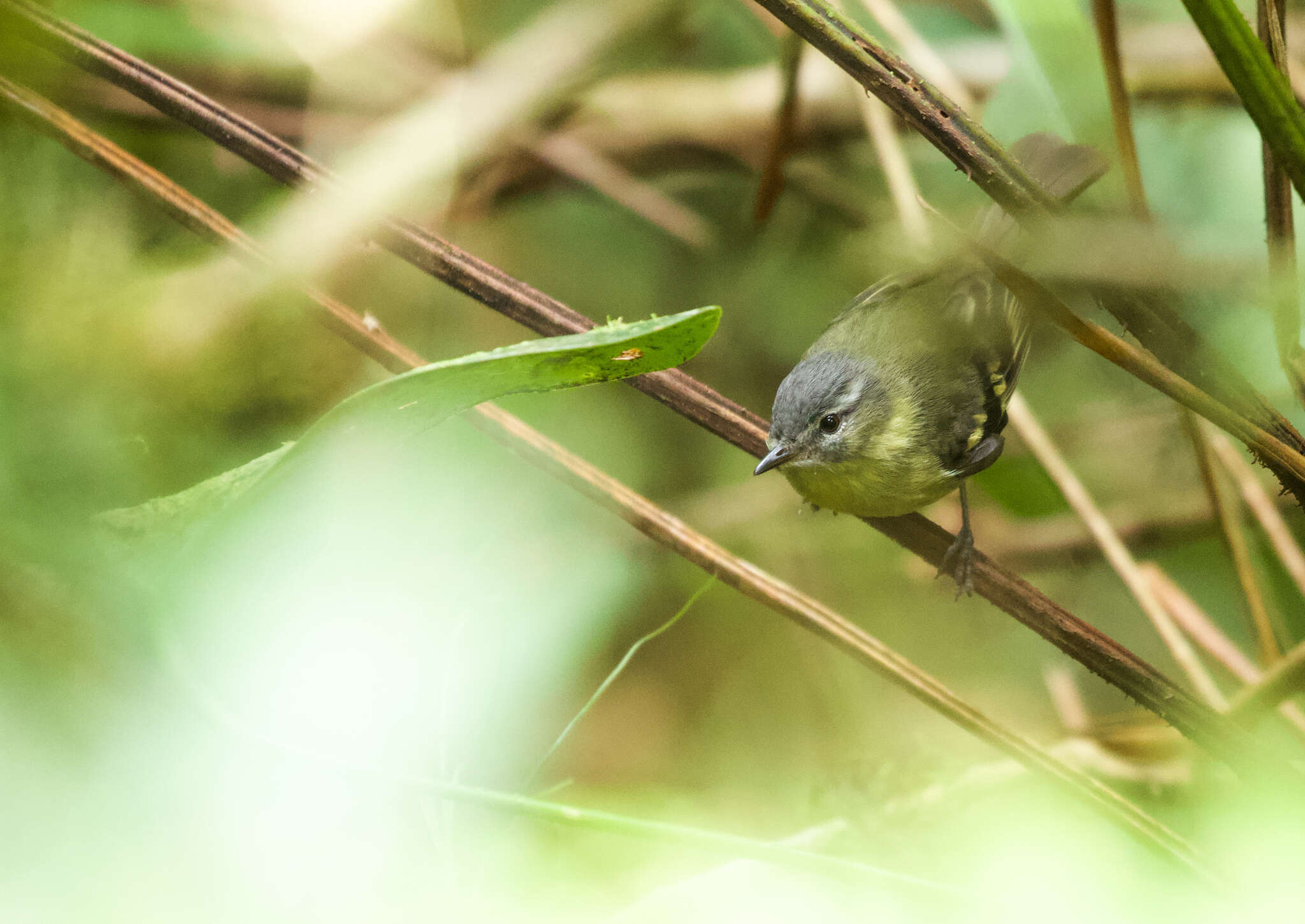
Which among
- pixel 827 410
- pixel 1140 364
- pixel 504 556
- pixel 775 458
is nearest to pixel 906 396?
pixel 827 410

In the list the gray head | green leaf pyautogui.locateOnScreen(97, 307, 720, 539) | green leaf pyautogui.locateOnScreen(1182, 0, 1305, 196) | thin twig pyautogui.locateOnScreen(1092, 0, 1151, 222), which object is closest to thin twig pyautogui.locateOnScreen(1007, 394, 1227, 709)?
the gray head

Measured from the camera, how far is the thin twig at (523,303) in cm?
130

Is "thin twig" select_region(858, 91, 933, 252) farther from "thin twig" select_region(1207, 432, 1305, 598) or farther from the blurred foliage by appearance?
"thin twig" select_region(1207, 432, 1305, 598)

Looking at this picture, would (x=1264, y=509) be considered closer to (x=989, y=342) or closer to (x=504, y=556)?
(x=989, y=342)

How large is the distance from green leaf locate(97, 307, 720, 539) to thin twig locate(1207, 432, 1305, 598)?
1.63 meters

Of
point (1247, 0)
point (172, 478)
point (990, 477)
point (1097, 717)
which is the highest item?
point (1247, 0)

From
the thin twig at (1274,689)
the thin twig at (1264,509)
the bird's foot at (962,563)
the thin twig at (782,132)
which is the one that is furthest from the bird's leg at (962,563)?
the thin twig at (782,132)

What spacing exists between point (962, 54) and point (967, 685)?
188 centimetres

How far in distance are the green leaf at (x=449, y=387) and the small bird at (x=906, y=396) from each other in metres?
0.83

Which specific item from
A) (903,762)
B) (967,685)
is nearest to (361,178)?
(903,762)

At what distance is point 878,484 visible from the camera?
6.06ft

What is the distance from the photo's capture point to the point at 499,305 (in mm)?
1402

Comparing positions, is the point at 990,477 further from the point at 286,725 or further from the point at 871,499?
the point at 286,725

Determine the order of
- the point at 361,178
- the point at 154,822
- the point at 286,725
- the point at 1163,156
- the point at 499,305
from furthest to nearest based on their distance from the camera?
the point at 361,178 < the point at 1163,156 < the point at 499,305 < the point at 286,725 < the point at 154,822
